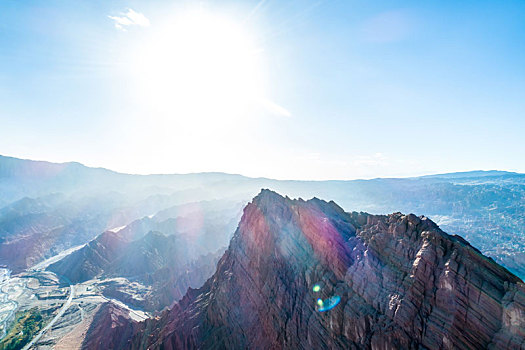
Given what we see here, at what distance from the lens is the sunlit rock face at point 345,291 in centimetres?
2511

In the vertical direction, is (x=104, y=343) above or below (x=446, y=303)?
below

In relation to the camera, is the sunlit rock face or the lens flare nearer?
the sunlit rock face

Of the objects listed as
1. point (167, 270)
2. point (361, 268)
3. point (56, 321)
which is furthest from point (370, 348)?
point (167, 270)

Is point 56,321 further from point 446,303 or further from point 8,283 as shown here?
point 446,303

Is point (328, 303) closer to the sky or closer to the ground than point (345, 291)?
closer to the ground

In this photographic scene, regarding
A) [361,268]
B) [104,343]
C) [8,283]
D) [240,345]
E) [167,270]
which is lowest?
[8,283]

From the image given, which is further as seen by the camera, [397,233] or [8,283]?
[8,283]

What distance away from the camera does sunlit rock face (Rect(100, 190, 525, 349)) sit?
25.1m

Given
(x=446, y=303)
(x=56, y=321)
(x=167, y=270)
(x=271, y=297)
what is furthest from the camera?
(x=167, y=270)

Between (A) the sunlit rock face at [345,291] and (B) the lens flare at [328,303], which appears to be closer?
(A) the sunlit rock face at [345,291]

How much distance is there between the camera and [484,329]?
2395 centimetres

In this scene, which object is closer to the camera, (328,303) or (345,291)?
(345,291)

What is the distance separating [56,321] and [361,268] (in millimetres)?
169440

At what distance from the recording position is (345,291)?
35.7 meters
